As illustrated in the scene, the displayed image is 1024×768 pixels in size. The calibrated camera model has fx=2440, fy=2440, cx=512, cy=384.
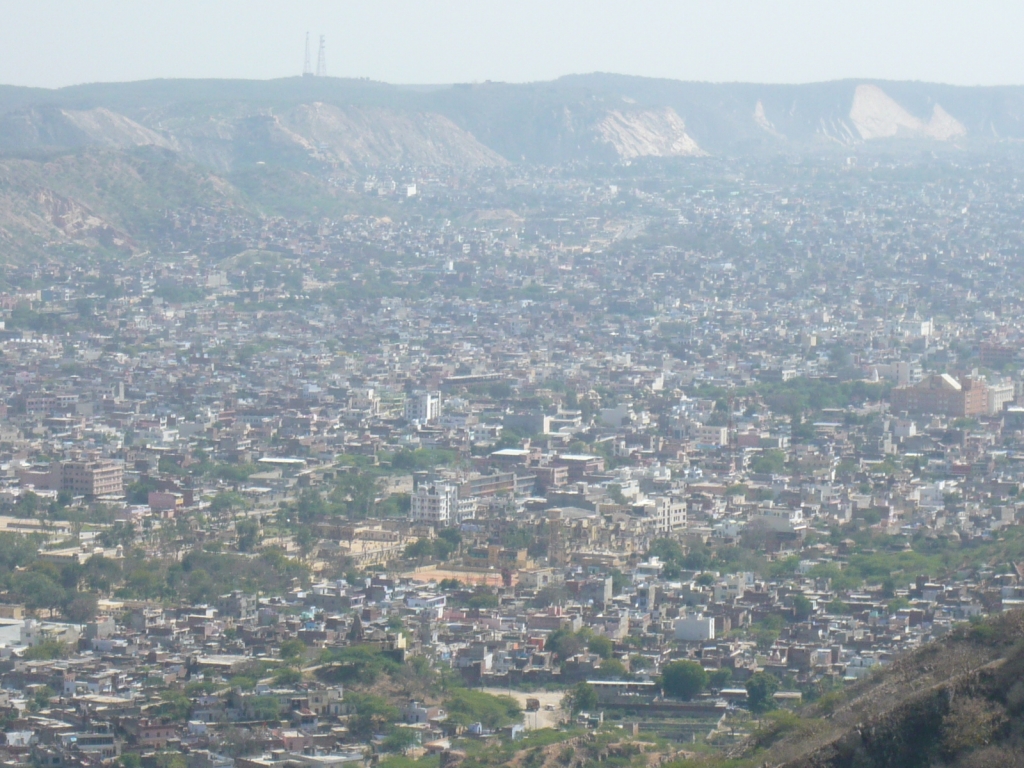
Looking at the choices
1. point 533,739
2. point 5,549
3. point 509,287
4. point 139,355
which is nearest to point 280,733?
point 533,739

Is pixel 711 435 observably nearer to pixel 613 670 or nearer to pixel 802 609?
pixel 802 609

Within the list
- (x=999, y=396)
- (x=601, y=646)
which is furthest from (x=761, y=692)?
(x=999, y=396)

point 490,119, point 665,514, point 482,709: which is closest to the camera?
point 482,709

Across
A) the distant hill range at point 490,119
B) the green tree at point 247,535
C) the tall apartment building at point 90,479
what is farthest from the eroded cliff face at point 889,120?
Answer: the green tree at point 247,535

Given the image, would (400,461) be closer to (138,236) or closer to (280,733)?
(280,733)

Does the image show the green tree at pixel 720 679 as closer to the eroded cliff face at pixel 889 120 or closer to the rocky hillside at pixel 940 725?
the rocky hillside at pixel 940 725

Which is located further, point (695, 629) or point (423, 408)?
point (423, 408)
